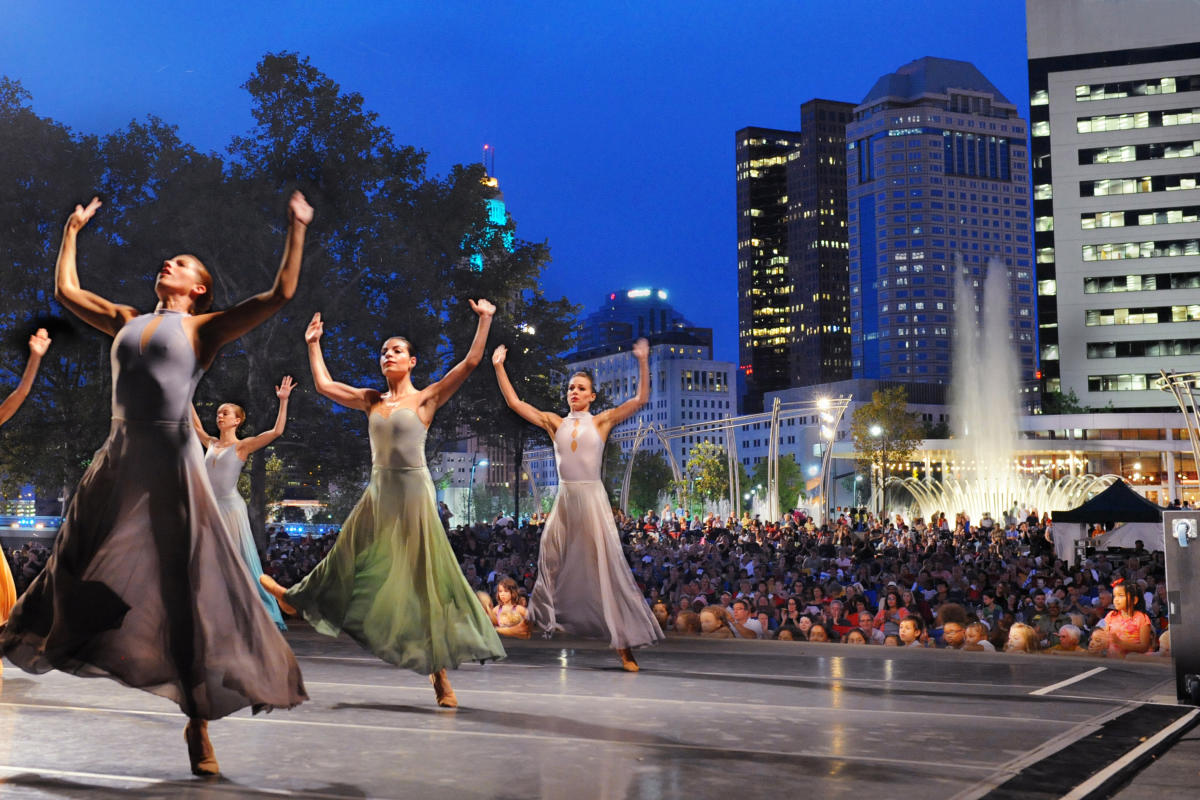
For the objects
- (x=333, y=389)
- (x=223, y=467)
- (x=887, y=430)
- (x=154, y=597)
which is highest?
(x=887, y=430)

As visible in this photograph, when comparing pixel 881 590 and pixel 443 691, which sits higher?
pixel 881 590

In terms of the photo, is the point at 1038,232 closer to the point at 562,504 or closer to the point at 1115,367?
the point at 1115,367

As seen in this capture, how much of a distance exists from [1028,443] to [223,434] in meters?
80.8

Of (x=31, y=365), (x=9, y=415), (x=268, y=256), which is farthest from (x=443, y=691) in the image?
(x=268, y=256)

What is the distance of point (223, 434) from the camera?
439 inches

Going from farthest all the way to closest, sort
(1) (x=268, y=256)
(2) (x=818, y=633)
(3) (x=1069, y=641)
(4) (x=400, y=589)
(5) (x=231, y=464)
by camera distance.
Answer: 1. (1) (x=268, y=256)
2. (2) (x=818, y=633)
3. (3) (x=1069, y=641)
4. (5) (x=231, y=464)
5. (4) (x=400, y=589)

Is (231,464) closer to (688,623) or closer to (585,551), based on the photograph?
(585,551)

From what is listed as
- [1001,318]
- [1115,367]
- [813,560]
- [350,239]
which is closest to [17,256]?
[350,239]

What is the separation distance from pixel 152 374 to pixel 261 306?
22.1 inches

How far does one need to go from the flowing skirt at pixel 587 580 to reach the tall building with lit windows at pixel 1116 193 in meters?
96.0

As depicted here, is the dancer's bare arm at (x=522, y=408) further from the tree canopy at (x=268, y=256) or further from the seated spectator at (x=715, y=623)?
the tree canopy at (x=268, y=256)

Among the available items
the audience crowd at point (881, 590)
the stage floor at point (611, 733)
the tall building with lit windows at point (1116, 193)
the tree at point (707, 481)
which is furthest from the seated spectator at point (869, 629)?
the tall building with lit windows at point (1116, 193)

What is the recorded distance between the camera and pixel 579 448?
9.52 metres

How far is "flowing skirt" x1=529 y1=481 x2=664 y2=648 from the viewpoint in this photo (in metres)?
9.15
